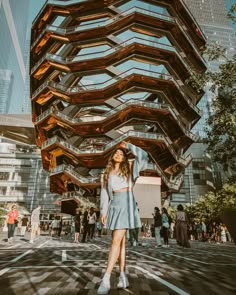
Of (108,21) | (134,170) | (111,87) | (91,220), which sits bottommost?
(91,220)

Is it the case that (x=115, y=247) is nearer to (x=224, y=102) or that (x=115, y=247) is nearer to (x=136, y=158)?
(x=136, y=158)

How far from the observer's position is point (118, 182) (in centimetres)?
325

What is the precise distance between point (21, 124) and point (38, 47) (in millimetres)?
26267

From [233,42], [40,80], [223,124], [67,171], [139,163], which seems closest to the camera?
[139,163]

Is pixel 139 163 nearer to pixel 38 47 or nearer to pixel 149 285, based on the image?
pixel 149 285

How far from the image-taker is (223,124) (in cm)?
877

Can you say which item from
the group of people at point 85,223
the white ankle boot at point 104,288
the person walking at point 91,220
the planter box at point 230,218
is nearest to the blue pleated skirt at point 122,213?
the white ankle boot at point 104,288

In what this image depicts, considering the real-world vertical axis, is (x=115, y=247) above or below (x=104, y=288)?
above

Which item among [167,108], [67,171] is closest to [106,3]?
[167,108]

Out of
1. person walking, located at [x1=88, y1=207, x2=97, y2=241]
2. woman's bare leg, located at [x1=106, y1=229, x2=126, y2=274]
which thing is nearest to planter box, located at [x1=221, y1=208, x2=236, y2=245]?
woman's bare leg, located at [x1=106, y1=229, x2=126, y2=274]

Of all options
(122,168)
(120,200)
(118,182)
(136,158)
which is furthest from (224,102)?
(120,200)

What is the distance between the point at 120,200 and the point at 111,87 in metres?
29.3

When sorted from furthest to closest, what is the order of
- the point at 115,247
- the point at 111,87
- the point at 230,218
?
the point at 111,87 → the point at 230,218 → the point at 115,247

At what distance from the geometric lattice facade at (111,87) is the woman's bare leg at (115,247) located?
2676 centimetres
